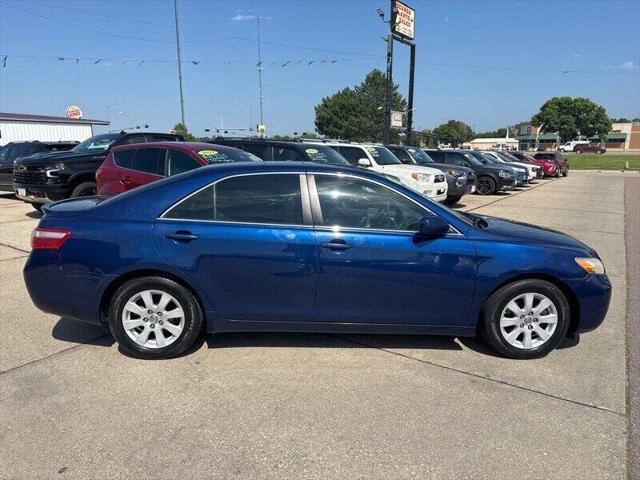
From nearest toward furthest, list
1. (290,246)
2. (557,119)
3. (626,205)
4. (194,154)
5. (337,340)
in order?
(290,246)
(337,340)
(194,154)
(626,205)
(557,119)

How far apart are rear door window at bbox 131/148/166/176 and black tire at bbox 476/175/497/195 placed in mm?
13803

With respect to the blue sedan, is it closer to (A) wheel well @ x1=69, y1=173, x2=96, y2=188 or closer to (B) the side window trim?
(B) the side window trim

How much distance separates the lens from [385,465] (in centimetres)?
262

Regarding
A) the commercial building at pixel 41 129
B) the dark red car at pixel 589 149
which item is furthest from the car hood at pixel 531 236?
the dark red car at pixel 589 149

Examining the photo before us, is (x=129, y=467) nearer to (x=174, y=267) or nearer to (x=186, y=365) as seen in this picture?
(x=186, y=365)

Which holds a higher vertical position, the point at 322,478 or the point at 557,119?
the point at 557,119

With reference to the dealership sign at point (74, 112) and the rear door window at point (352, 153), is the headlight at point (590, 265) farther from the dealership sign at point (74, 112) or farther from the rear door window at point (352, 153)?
the dealership sign at point (74, 112)

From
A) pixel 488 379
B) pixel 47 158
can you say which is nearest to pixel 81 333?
pixel 488 379

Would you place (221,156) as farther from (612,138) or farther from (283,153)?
(612,138)

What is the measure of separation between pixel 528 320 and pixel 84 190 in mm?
9123

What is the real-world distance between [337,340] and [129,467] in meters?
2.04

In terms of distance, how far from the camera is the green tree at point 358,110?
317ft

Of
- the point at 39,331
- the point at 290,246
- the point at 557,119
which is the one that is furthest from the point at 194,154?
the point at 557,119

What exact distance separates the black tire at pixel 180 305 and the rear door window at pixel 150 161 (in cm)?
415
